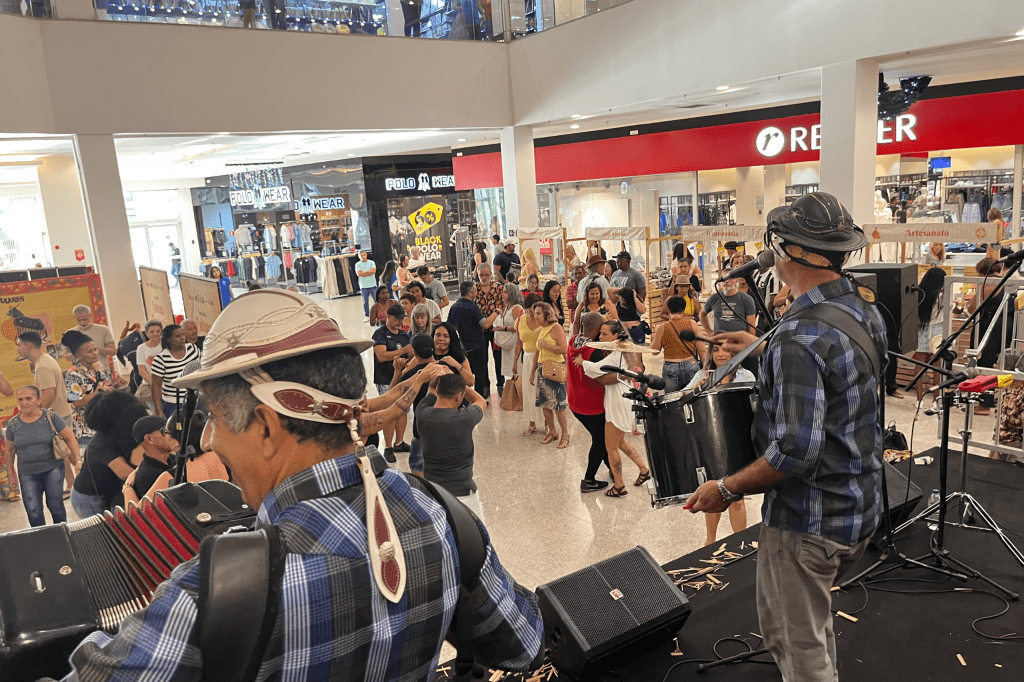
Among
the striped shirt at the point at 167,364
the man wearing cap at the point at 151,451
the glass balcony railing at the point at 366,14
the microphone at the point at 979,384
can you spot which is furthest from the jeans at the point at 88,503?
the glass balcony railing at the point at 366,14

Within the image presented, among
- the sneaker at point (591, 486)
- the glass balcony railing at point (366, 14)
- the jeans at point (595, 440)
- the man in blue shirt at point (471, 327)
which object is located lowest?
the sneaker at point (591, 486)

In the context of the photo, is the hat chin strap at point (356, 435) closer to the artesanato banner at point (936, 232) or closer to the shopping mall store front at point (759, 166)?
the artesanato banner at point (936, 232)

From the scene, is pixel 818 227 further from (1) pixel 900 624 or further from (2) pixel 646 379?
(1) pixel 900 624

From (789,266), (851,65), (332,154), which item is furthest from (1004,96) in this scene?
(332,154)

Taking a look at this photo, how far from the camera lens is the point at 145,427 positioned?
3.98 metres

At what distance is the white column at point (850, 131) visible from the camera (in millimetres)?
7551

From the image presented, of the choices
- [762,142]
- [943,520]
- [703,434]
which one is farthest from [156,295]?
[762,142]

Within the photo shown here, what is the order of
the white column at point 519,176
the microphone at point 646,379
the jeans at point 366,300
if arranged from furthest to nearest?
the jeans at point 366,300
the white column at point 519,176
the microphone at point 646,379

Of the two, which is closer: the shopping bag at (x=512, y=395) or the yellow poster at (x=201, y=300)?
the yellow poster at (x=201, y=300)

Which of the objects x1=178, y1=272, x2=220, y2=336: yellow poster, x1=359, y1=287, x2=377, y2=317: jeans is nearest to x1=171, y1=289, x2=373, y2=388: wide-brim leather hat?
x1=178, y1=272, x2=220, y2=336: yellow poster

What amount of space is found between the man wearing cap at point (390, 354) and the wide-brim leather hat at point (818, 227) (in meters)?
4.94

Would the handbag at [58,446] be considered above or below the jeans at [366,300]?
above

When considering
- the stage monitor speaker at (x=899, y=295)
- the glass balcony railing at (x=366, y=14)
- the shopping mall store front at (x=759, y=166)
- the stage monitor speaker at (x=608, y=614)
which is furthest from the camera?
the shopping mall store front at (x=759, y=166)

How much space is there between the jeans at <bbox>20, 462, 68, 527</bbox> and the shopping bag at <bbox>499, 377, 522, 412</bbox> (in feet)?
14.5
